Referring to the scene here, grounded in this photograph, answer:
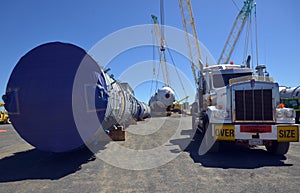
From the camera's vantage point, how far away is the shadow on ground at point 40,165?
4862mm

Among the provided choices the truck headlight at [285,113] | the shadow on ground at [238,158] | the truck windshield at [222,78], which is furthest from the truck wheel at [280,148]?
the truck windshield at [222,78]

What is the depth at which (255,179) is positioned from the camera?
4340 mm

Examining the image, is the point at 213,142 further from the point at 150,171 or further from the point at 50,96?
the point at 50,96

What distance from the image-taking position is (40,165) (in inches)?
224

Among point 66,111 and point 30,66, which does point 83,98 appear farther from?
point 30,66

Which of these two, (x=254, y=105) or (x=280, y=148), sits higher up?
(x=254, y=105)

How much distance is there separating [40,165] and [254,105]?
6277 mm

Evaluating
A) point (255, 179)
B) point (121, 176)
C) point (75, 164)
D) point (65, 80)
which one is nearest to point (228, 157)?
point (255, 179)

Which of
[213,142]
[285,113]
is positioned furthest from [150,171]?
[285,113]

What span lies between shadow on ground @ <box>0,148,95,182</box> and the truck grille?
4633 mm

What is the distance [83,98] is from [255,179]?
421cm

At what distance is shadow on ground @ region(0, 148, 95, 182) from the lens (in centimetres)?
486

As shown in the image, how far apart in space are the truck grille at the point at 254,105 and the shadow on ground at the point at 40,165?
4633mm

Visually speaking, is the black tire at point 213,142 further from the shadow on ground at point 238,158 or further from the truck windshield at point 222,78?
the truck windshield at point 222,78
